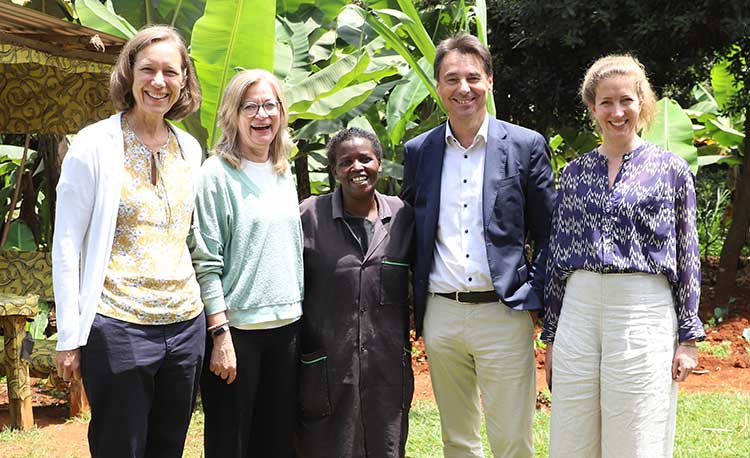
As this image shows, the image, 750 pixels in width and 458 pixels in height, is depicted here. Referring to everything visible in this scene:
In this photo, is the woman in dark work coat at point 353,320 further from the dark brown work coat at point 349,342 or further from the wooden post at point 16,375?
the wooden post at point 16,375

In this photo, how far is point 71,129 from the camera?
6559mm

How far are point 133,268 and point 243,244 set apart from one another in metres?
0.49

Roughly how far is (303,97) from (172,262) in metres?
3.18

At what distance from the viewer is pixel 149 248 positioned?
2.87 meters

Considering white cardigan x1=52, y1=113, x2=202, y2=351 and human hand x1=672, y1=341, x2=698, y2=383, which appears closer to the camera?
white cardigan x1=52, y1=113, x2=202, y2=351

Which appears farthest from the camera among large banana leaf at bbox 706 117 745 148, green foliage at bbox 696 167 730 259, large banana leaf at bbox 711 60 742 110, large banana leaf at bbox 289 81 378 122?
green foliage at bbox 696 167 730 259

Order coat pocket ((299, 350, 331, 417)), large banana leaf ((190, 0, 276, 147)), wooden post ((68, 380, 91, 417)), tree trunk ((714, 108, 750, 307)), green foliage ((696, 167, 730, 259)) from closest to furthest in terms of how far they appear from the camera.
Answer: coat pocket ((299, 350, 331, 417)) → large banana leaf ((190, 0, 276, 147)) → wooden post ((68, 380, 91, 417)) → tree trunk ((714, 108, 750, 307)) → green foliage ((696, 167, 730, 259))

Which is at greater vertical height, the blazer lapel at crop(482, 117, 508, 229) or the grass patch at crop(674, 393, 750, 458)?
the blazer lapel at crop(482, 117, 508, 229)

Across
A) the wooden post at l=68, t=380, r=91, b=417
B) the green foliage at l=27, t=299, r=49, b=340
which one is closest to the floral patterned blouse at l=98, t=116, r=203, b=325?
the wooden post at l=68, t=380, r=91, b=417

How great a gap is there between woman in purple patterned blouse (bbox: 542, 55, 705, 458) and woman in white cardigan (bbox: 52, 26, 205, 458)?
1358 millimetres

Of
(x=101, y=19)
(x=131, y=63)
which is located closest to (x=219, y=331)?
(x=131, y=63)

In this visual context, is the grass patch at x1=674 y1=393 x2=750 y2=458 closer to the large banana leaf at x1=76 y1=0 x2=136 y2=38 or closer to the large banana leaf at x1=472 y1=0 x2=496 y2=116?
the large banana leaf at x1=472 y1=0 x2=496 y2=116

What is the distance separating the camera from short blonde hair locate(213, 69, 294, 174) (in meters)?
3.27

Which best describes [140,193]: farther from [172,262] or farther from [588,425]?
[588,425]
